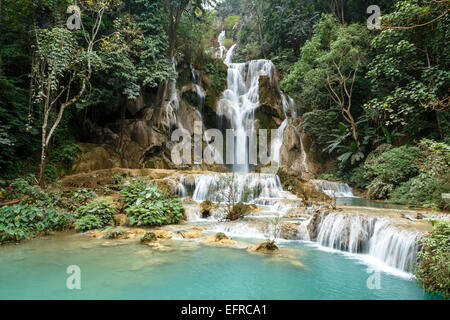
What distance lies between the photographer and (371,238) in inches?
229

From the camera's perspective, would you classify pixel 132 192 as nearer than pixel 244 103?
Yes

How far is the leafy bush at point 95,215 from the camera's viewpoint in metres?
7.01

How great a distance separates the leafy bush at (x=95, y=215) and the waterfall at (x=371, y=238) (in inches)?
234

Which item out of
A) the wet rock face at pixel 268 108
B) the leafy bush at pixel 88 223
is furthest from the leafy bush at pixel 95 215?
→ the wet rock face at pixel 268 108

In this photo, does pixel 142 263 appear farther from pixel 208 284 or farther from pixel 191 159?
pixel 191 159

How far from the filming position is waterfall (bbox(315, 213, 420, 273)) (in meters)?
4.71

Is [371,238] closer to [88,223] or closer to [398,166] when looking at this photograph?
[398,166]

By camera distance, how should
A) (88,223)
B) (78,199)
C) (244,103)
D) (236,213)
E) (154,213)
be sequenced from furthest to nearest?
(244,103), (78,199), (236,213), (154,213), (88,223)

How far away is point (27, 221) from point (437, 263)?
844cm

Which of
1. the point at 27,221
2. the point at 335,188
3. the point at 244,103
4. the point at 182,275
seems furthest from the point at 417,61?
the point at 27,221

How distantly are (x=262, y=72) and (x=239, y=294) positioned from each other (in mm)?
17837

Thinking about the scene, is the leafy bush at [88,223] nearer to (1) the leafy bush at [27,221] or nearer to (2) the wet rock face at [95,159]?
(1) the leafy bush at [27,221]

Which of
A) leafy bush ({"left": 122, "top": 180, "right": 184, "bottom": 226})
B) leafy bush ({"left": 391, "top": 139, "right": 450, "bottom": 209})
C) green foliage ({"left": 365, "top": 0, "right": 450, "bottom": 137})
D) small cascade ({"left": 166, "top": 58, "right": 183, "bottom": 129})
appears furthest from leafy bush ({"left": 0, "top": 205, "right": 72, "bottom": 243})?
green foliage ({"left": 365, "top": 0, "right": 450, "bottom": 137})
